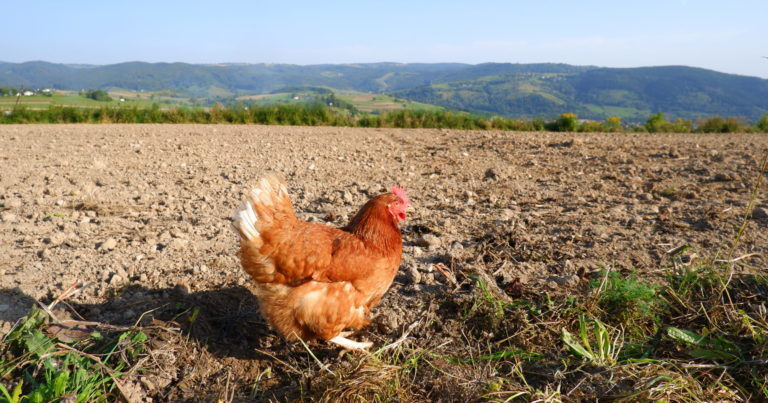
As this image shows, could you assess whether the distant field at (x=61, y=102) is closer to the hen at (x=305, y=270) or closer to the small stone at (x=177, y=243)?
the small stone at (x=177, y=243)

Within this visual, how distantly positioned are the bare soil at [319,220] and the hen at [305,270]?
0.25 metres

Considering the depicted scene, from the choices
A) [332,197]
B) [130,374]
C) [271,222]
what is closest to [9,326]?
[130,374]

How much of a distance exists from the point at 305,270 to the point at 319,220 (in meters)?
1.98

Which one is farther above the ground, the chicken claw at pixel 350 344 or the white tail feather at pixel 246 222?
the white tail feather at pixel 246 222

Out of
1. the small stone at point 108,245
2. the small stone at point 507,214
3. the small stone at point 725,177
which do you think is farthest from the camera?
the small stone at point 725,177

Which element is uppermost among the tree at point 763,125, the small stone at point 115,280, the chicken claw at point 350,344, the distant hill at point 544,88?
the distant hill at point 544,88

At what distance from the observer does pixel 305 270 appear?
2496 mm

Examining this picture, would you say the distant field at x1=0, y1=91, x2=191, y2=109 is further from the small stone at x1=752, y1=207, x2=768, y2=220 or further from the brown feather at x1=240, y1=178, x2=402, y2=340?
the small stone at x1=752, y1=207, x2=768, y2=220

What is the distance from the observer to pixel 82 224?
400cm

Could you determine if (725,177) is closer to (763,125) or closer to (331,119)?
(763,125)

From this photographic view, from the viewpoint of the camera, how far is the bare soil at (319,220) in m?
2.56

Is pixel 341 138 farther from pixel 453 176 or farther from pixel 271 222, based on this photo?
pixel 271 222

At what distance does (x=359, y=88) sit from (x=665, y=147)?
163837 mm

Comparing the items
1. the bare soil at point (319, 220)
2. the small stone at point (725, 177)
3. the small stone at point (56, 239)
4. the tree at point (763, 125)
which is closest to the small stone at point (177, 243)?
the bare soil at point (319, 220)
